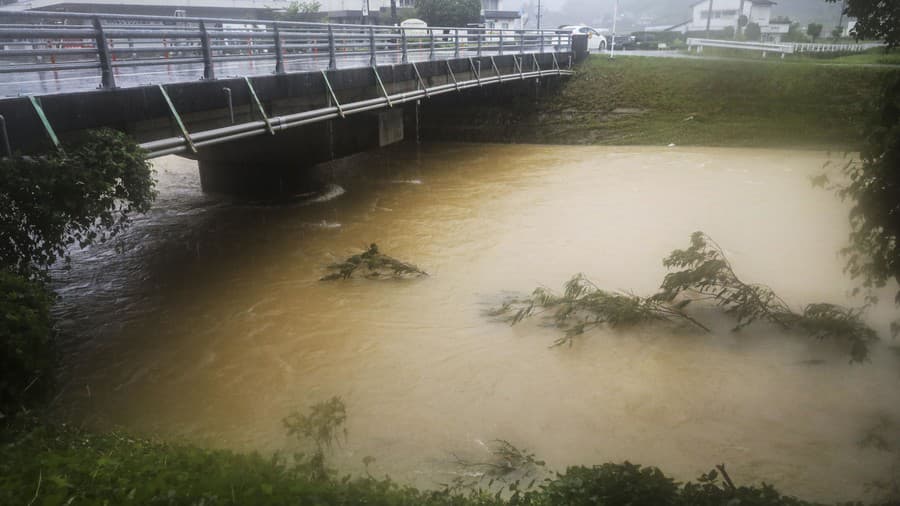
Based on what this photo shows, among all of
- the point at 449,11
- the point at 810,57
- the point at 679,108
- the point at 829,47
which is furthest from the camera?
the point at 449,11

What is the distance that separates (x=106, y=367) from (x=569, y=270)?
283 inches

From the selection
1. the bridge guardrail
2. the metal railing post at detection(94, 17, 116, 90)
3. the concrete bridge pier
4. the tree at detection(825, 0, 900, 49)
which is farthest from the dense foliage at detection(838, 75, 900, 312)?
the bridge guardrail

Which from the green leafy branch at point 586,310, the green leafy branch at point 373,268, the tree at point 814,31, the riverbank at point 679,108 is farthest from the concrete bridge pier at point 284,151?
the tree at point 814,31

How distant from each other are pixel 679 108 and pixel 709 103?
112 centimetres

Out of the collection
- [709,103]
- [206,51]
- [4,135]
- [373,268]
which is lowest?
[373,268]

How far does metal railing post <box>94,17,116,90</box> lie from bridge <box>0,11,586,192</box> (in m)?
0.01

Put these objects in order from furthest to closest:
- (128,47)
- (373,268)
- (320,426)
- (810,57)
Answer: (810,57) < (373,268) < (128,47) < (320,426)

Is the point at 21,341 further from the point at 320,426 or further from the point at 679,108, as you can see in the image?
the point at 679,108

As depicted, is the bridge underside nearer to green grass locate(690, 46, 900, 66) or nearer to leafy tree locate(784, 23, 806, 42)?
green grass locate(690, 46, 900, 66)

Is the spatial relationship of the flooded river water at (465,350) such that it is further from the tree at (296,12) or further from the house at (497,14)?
the house at (497,14)

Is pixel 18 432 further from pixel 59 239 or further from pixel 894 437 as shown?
pixel 894 437

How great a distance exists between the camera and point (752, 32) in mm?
34406

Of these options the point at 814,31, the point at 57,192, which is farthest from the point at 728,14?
the point at 57,192

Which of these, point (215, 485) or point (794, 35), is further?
point (794, 35)
